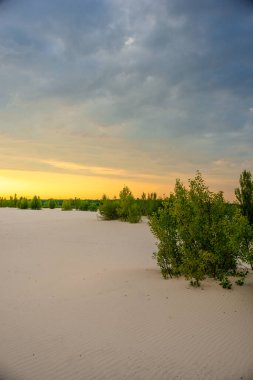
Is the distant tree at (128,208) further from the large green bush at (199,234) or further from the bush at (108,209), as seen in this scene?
the large green bush at (199,234)

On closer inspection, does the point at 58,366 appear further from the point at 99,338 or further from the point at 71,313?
the point at 71,313

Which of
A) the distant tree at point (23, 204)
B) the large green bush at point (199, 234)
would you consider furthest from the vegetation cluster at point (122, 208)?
the distant tree at point (23, 204)

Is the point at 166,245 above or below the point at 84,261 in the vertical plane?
above

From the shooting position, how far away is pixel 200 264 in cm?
654

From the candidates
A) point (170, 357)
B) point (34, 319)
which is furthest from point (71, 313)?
point (170, 357)

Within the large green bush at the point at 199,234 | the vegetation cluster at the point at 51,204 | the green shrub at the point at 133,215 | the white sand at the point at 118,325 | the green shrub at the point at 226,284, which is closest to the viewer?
the white sand at the point at 118,325

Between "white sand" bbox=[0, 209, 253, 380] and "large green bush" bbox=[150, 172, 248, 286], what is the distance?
1.19 ft

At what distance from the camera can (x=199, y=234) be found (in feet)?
22.5

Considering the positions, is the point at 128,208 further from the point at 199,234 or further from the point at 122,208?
the point at 199,234

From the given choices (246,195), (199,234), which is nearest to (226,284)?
(199,234)

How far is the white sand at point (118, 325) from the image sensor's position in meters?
3.91

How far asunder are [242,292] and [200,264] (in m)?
0.81

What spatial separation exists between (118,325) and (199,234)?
2578mm

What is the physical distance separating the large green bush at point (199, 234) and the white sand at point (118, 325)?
0.36 m
